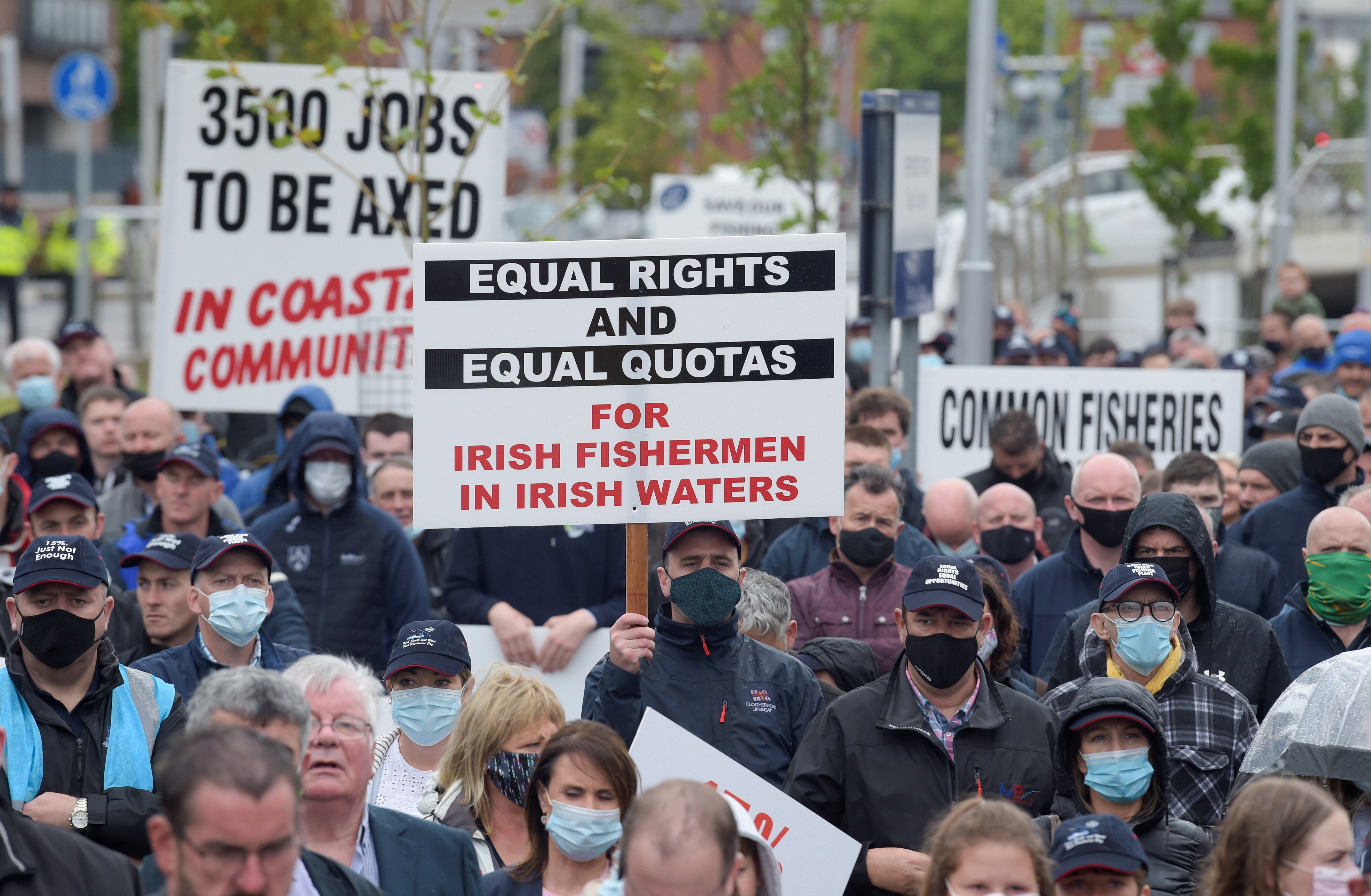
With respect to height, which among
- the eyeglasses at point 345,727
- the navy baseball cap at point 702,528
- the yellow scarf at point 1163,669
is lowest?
the yellow scarf at point 1163,669

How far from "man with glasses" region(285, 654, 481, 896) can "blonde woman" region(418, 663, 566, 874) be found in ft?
1.71

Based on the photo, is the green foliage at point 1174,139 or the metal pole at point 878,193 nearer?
the metal pole at point 878,193

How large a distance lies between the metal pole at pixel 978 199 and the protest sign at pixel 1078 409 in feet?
4.97

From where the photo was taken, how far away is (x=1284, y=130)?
22.8 m

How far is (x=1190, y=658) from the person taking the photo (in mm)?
5809

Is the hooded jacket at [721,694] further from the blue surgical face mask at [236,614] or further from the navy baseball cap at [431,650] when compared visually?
the blue surgical face mask at [236,614]

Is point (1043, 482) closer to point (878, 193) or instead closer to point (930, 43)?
point (878, 193)

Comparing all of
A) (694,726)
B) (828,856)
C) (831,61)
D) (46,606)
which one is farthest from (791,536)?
(831,61)

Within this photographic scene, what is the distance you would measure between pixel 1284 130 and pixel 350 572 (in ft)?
59.1

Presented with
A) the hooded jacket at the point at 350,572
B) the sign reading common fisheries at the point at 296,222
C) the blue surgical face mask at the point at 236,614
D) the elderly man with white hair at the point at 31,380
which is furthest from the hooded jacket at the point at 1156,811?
the elderly man with white hair at the point at 31,380

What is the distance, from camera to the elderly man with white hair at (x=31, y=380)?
11.3 metres

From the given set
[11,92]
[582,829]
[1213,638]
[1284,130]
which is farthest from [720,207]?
[582,829]

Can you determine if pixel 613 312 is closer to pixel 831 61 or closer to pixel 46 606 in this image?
pixel 46 606

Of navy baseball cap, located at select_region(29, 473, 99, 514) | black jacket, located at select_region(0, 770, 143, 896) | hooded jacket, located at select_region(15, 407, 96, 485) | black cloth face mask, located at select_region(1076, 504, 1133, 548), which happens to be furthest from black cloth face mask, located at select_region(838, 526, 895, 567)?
hooded jacket, located at select_region(15, 407, 96, 485)
